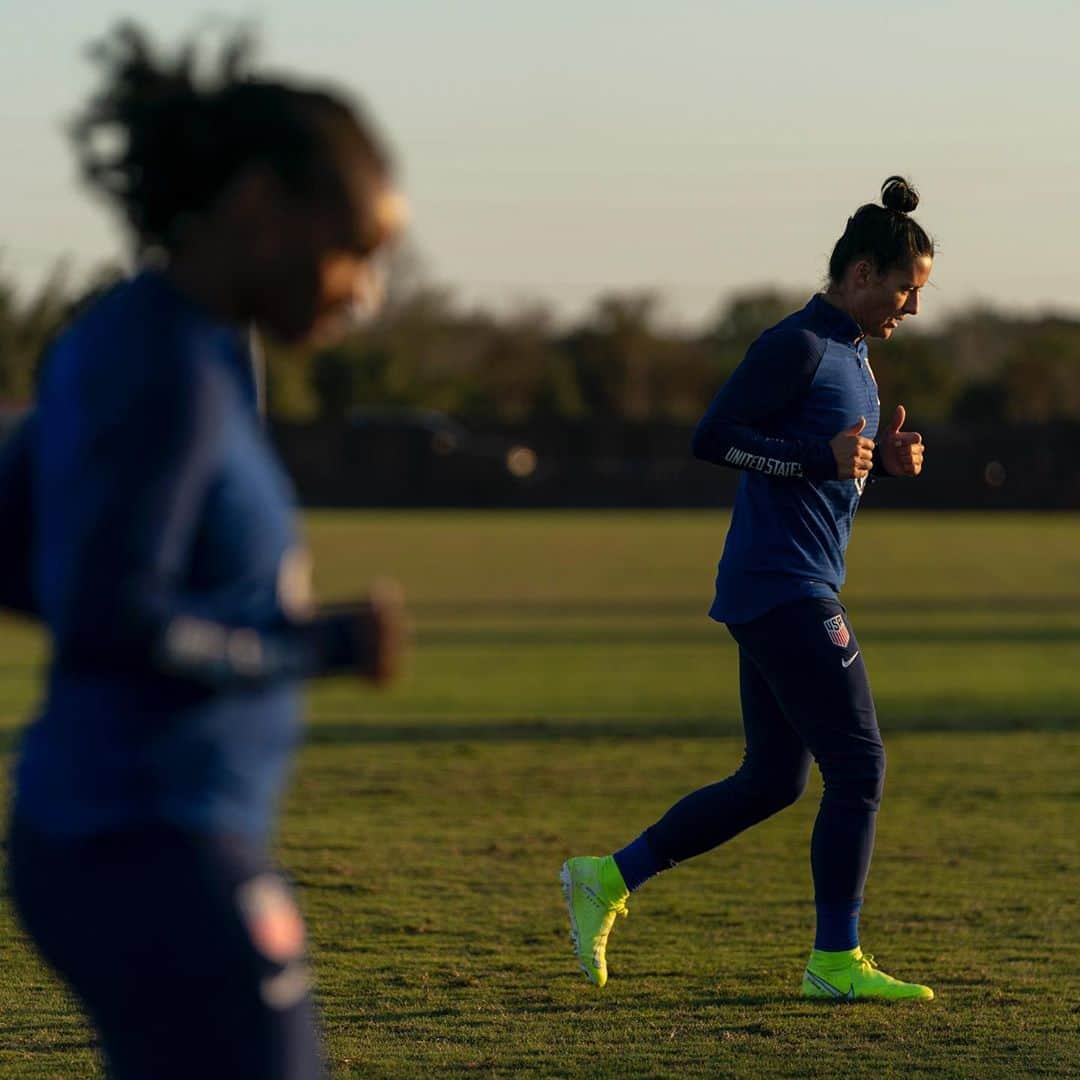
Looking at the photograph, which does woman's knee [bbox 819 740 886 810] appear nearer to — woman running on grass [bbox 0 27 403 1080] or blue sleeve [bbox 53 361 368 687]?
woman running on grass [bbox 0 27 403 1080]

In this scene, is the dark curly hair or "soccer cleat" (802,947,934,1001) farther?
"soccer cleat" (802,947,934,1001)

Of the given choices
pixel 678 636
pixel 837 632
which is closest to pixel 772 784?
pixel 837 632

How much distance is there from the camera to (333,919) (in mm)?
7828

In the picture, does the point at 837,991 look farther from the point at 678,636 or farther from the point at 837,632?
the point at 678,636

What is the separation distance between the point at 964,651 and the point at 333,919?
14.1 metres

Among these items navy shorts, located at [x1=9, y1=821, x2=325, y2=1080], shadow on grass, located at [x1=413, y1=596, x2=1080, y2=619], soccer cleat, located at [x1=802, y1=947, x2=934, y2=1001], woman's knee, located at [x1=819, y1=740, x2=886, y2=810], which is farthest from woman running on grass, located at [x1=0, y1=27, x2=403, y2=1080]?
shadow on grass, located at [x1=413, y1=596, x2=1080, y2=619]

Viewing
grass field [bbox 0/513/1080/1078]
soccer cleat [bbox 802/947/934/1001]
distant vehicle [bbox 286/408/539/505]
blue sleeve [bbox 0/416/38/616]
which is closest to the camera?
blue sleeve [bbox 0/416/38/616]

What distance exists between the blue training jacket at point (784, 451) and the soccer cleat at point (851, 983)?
1.01m

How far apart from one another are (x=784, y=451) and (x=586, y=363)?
9221 cm

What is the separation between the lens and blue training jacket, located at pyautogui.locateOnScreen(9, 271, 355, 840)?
2.77 m

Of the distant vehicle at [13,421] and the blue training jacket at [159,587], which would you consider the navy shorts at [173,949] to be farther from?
the distant vehicle at [13,421]

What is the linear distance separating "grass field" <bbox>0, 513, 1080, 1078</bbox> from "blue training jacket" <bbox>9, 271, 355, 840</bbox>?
9.59ft

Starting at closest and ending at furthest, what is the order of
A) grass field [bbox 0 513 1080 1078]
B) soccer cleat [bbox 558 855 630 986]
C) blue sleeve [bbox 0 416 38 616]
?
1. blue sleeve [bbox 0 416 38 616]
2. grass field [bbox 0 513 1080 1078]
3. soccer cleat [bbox 558 855 630 986]

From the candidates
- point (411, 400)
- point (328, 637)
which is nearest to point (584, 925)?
point (328, 637)
